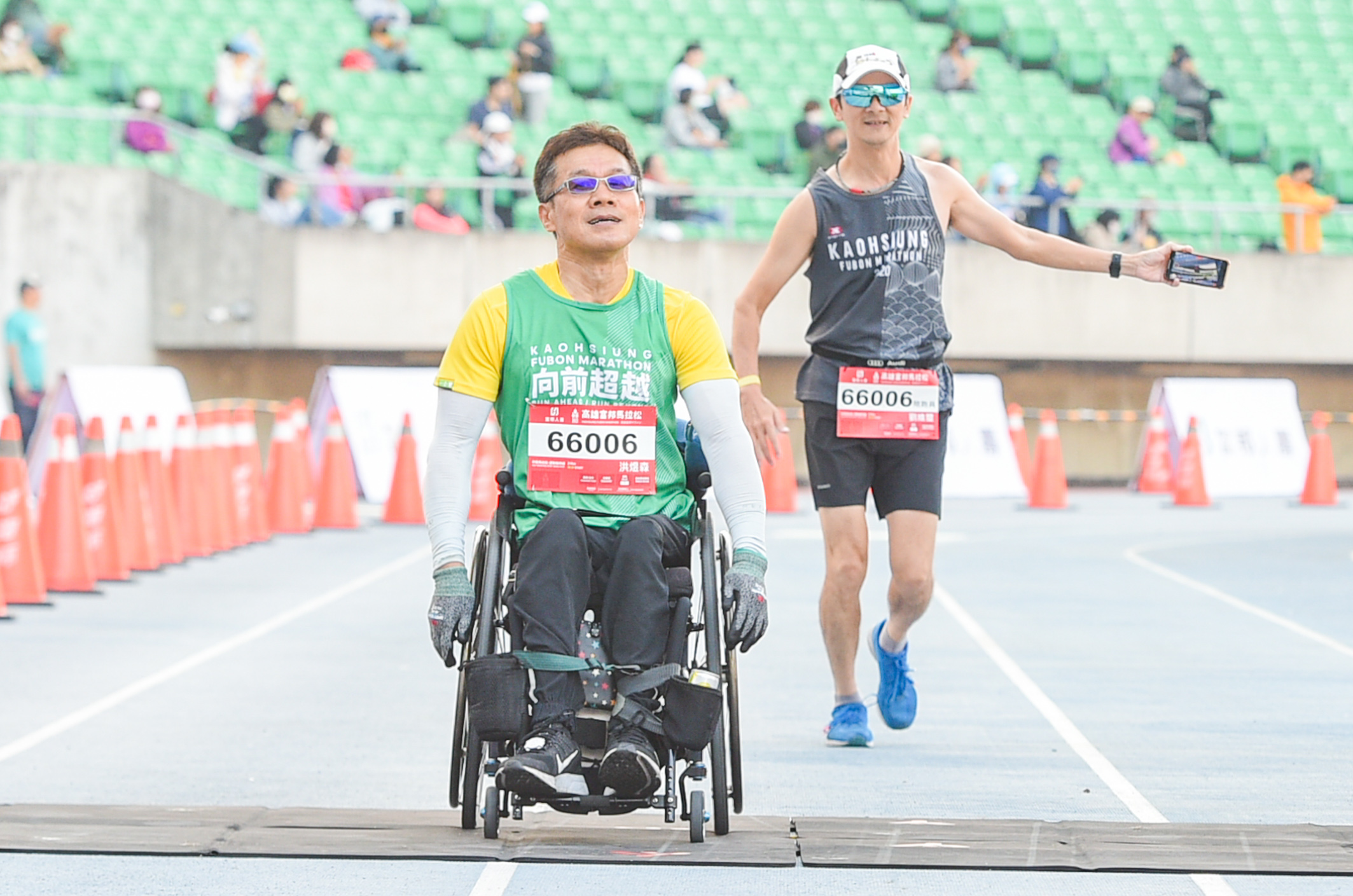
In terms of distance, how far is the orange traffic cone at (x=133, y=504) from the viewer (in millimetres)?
13648

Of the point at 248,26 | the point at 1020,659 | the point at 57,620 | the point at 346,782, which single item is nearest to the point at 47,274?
the point at 248,26

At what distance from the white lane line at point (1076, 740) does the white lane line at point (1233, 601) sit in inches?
61.1

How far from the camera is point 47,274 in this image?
→ 22.3 m

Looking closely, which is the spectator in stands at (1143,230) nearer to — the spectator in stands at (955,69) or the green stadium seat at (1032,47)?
the spectator in stands at (955,69)

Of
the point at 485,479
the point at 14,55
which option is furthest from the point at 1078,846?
the point at 14,55

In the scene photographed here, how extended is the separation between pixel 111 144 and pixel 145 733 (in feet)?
50.5

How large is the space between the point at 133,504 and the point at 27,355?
6990mm

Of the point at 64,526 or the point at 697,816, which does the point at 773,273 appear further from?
the point at 64,526

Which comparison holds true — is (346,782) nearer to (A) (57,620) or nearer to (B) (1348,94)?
(A) (57,620)

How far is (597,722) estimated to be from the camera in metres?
5.57

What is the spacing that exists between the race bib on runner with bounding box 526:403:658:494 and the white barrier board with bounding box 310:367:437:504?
15.2m

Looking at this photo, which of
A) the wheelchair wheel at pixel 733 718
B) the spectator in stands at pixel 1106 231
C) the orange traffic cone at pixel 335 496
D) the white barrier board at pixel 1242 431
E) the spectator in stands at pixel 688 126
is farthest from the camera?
the spectator in stands at pixel 688 126

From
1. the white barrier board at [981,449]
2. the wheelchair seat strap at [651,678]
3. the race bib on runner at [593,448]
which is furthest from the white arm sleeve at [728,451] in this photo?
the white barrier board at [981,449]

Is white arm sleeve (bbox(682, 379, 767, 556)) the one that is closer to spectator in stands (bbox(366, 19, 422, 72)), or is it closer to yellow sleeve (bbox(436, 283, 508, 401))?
yellow sleeve (bbox(436, 283, 508, 401))
